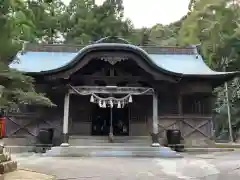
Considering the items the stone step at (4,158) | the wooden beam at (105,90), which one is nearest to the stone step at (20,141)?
the wooden beam at (105,90)

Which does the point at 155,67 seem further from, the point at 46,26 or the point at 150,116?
the point at 46,26

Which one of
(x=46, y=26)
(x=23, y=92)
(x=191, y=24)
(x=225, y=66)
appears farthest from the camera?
(x=46, y=26)

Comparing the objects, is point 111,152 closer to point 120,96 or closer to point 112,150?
point 112,150

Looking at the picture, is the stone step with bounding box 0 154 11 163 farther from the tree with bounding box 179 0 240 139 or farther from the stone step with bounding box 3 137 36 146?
the tree with bounding box 179 0 240 139

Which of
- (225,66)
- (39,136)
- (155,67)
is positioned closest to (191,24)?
(225,66)

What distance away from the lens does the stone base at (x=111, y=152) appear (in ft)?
39.9

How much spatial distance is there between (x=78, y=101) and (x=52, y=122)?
1.64 metres

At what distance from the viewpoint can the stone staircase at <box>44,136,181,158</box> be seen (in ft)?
39.9

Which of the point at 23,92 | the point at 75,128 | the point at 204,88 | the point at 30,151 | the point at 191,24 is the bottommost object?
the point at 30,151

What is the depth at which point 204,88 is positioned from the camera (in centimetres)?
1551

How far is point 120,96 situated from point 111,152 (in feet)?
9.57

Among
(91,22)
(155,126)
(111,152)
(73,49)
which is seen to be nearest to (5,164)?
(111,152)

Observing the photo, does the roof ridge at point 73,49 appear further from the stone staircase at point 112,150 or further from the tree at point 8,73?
the tree at point 8,73

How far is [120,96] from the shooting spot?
14.2 metres
